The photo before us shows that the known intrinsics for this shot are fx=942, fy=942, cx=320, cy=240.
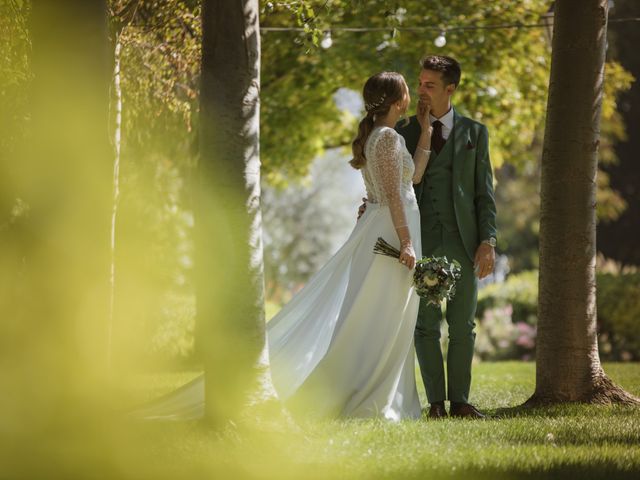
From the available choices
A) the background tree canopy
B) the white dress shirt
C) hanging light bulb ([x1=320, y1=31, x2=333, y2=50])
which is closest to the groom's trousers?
the white dress shirt

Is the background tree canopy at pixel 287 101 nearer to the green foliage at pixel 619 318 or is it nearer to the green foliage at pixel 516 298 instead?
the green foliage at pixel 516 298

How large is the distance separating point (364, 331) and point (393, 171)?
118 cm

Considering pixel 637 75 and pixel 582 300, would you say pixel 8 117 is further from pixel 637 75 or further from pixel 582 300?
pixel 637 75

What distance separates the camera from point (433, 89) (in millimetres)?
7109

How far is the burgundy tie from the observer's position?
23.5ft

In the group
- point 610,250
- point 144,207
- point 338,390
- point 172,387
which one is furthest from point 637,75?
point 338,390

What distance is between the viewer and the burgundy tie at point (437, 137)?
7.15 metres

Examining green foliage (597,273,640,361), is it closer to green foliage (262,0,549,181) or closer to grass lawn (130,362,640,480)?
green foliage (262,0,549,181)

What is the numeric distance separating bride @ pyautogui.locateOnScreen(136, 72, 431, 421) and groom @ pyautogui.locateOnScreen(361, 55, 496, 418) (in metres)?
0.17

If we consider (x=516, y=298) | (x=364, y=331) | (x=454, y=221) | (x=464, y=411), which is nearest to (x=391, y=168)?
(x=454, y=221)

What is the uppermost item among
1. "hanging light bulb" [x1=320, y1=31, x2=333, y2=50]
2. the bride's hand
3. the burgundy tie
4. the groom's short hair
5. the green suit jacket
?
"hanging light bulb" [x1=320, y1=31, x2=333, y2=50]

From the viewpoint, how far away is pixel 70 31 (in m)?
6.23

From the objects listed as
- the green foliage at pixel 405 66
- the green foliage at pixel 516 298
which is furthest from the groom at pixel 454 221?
the green foliage at pixel 516 298

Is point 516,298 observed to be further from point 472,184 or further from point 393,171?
point 393,171
